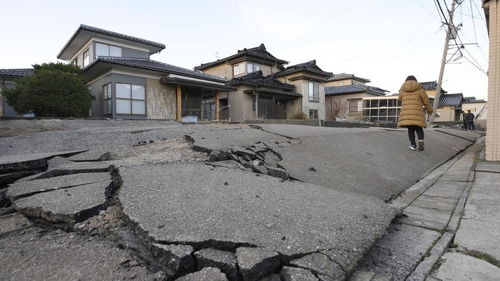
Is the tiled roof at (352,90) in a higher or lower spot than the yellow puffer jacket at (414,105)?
higher

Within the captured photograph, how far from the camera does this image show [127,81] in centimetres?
1363

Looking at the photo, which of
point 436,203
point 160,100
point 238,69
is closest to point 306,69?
point 238,69

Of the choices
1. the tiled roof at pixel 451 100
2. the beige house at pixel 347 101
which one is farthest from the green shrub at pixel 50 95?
the tiled roof at pixel 451 100

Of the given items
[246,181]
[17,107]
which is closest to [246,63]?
[17,107]

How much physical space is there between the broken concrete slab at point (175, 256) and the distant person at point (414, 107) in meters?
5.69

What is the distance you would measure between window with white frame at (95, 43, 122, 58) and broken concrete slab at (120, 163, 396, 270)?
15.9m

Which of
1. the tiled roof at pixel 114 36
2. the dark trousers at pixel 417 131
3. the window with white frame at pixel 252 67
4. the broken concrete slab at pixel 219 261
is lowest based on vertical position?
the broken concrete slab at pixel 219 261

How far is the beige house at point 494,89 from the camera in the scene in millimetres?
4625

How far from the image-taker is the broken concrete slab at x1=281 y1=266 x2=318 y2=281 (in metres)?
1.22

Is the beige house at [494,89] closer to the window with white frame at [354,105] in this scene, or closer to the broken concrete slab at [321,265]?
the broken concrete slab at [321,265]

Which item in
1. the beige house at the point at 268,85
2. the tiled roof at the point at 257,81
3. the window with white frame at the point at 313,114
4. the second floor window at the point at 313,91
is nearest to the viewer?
the tiled roof at the point at 257,81

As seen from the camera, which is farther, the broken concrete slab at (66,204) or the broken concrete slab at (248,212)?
the broken concrete slab at (66,204)

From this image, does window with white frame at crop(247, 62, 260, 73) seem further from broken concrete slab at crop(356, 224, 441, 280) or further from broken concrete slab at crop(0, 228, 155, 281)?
broken concrete slab at crop(0, 228, 155, 281)

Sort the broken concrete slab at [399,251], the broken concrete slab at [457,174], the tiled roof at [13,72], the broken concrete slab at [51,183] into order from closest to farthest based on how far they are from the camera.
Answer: the broken concrete slab at [399,251]
the broken concrete slab at [51,183]
the broken concrete slab at [457,174]
the tiled roof at [13,72]
